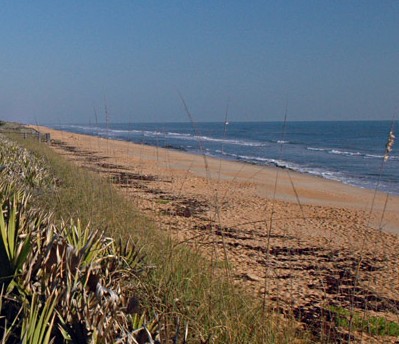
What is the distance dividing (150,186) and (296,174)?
10591mm

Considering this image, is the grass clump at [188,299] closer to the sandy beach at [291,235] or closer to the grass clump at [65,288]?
the grass clump at [65,288]

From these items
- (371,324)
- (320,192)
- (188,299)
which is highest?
(188,299)

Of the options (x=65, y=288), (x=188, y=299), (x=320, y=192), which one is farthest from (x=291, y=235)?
(x=320, y=192)

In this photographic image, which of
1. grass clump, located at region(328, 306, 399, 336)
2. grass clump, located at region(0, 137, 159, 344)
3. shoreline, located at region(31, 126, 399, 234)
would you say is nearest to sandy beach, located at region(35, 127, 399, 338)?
shoreline, located at region(31, 126, 399, 234)

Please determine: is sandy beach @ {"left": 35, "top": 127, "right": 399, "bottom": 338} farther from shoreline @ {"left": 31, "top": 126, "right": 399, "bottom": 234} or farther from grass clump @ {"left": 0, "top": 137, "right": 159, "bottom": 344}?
grass clump @ {"left": 0, "top": 137, "right": 159, "bottom": 344}

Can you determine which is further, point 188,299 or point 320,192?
point 320,192

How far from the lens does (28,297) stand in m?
3.35

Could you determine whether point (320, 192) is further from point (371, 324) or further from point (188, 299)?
point (188, 299)

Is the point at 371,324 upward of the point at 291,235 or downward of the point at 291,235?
upward

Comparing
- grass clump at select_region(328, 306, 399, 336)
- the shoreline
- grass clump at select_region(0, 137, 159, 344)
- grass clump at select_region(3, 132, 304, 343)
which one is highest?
grass clump at select_region(0, 137, 159, 344)

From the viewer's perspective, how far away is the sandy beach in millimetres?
6234

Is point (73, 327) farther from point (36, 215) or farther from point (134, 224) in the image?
point (134, 224)

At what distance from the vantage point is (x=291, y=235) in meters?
10.8

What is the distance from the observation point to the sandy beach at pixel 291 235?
6.23 m
